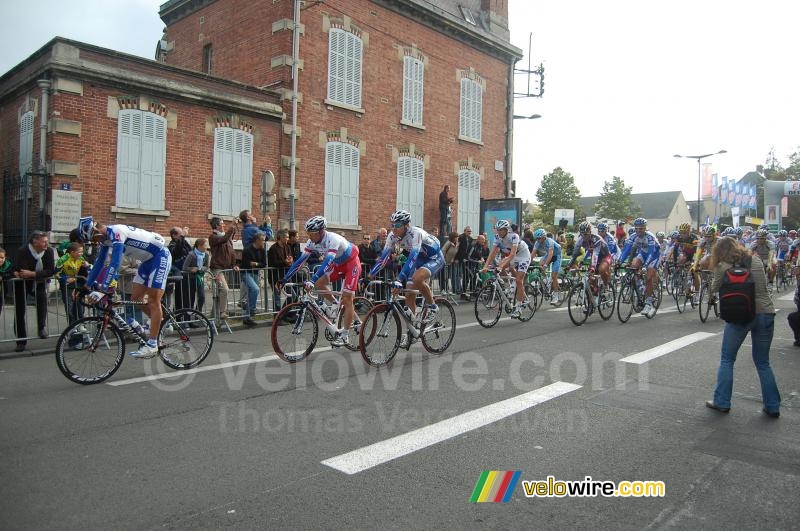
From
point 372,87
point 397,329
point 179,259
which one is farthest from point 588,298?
point 372,87

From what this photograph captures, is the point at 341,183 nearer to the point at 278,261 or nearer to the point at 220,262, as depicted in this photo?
the point at 278,261

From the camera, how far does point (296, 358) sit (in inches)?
311

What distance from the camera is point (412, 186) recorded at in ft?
75.3

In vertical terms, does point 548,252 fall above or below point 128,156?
below

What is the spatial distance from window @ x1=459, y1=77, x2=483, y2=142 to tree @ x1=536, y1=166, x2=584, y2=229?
4411 centimetres

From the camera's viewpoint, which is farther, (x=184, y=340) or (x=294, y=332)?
(x=294, y=332)

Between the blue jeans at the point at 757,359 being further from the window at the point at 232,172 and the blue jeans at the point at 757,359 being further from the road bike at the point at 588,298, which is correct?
the window at the point at 232,172

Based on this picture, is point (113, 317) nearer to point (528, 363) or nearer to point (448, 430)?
point (448, 430)

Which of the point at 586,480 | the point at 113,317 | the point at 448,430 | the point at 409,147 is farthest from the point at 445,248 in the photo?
the point at 586,480

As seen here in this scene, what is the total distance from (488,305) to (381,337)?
4108 mm

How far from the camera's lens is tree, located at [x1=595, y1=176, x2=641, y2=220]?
73000 millimetres

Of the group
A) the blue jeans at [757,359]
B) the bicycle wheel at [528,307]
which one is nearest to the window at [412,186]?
the bicycle wheel at [528,307]

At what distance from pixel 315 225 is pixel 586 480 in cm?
485

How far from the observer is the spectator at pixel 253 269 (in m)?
11.5
